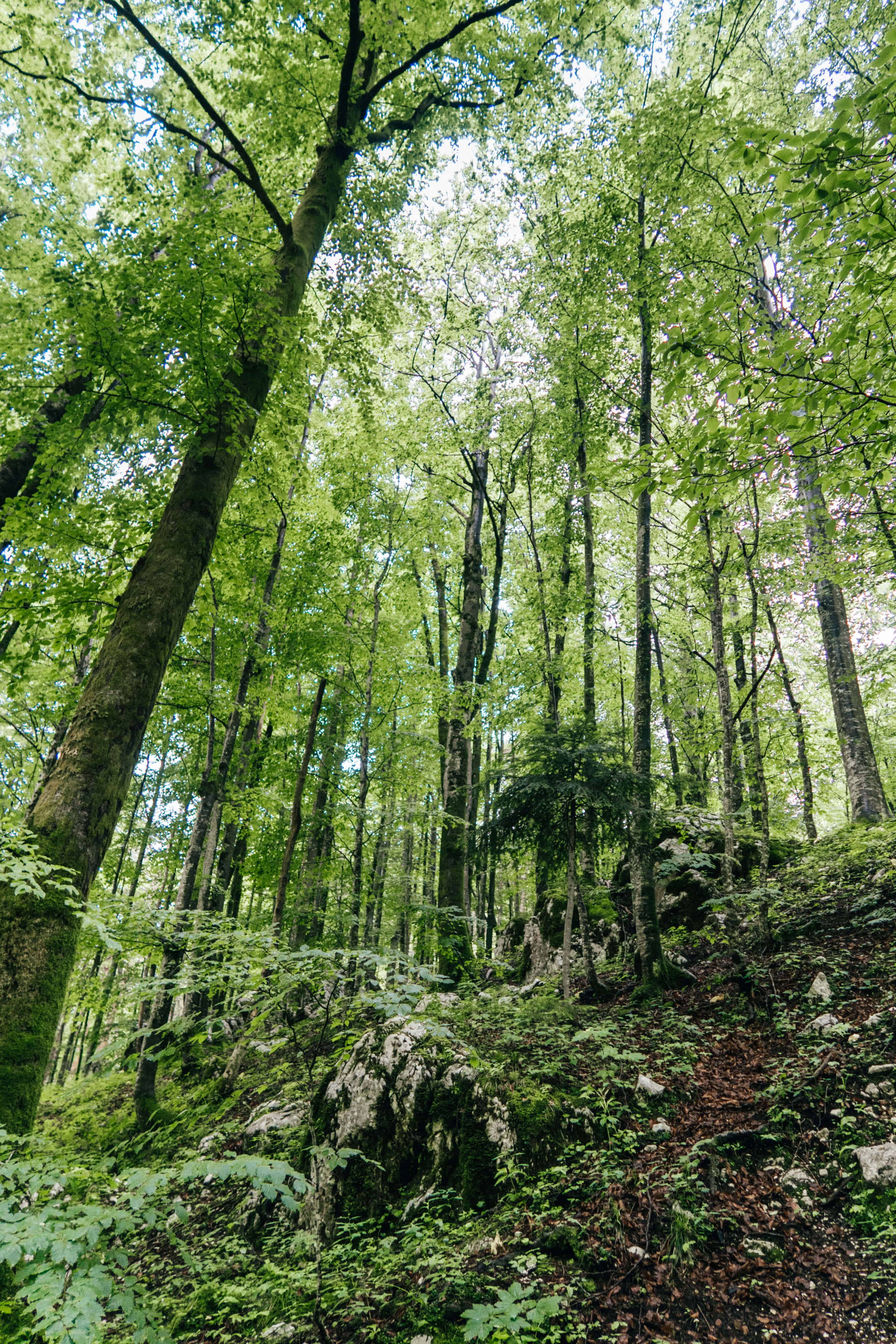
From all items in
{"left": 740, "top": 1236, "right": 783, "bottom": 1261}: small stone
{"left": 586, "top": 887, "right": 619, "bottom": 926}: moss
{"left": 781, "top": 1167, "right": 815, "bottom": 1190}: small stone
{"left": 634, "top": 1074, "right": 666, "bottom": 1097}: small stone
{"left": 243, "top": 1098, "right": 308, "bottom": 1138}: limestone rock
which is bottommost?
{"left": 243, "top": 1098, "right": 308, "bottom": 1138}: limestone rock

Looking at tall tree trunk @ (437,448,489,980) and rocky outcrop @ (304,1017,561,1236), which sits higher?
tall tree trunk @ (437,448,489,980)

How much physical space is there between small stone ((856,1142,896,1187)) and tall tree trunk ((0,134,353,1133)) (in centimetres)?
486

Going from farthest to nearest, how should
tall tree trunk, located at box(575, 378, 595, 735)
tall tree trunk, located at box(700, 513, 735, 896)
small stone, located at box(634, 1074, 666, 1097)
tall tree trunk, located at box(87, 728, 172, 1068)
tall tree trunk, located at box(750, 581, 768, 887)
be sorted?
tall tree trunk, located at box(87, 728, 172, 1068) < tall tree trunk, located at box(575, 378, 595, 735) < tall tree trunk, located at box(700, 513, 735, 896) < tall tree trunk, located at box(750, 581, 768, 887) < small stone, located at box(634, 1074, 666, 1097)

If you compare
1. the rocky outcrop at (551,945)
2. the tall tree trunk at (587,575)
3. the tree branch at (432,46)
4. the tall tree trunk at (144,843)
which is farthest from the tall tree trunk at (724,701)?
the tall tree trunk at (144,843)

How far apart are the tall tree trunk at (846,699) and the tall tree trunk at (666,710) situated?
3.12m

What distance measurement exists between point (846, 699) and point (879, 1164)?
8107 millimetres

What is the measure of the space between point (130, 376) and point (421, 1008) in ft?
21.6

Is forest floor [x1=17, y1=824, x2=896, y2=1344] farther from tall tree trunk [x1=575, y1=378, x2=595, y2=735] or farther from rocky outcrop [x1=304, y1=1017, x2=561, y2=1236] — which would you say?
tall tree trunk [x1=575, y1=378, x2=595, y2=735]

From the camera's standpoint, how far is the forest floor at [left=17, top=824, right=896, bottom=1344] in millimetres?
3084

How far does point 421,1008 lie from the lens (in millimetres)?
5816

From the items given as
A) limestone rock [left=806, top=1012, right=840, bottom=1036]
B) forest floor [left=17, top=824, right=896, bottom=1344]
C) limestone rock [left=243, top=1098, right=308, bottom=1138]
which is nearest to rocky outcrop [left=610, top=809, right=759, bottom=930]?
forest floor [left=17, top=824, right=896, bottom=1344]

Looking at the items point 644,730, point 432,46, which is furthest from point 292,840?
point 432,46

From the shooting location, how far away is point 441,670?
643 inches

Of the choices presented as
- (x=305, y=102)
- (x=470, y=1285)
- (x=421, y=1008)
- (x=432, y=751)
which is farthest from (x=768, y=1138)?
(x=305, y=102)
